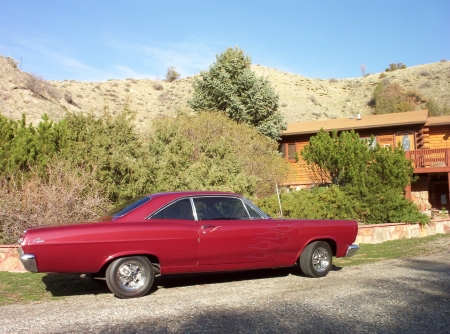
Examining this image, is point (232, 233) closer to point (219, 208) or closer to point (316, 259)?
point (219, 208)

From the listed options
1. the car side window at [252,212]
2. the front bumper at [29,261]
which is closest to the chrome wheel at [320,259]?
the car side window at [252,212]

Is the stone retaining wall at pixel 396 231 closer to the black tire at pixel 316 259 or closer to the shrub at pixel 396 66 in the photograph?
the black tire at pixel 316 259

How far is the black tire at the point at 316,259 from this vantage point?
8586 mm

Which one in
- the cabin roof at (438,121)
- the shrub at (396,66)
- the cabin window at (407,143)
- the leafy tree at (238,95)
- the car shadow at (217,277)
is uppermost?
the shrub at (396,66)

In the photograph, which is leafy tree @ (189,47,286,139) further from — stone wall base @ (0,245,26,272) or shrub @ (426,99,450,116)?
shrub @ (426,99,450,116)

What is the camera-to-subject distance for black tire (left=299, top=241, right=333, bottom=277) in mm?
8586

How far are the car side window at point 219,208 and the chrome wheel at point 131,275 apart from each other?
4.05 feet

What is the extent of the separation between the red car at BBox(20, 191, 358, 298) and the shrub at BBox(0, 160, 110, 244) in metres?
3.75

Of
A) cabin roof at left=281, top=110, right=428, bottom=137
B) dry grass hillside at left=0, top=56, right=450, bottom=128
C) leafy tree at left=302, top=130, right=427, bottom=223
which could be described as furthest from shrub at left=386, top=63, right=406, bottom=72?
leafy tree at left=302, top=130, right=427, bottom=223

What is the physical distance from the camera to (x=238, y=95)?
2853 cm

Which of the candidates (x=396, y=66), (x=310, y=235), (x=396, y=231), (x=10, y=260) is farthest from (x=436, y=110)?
(x=10, y=260)

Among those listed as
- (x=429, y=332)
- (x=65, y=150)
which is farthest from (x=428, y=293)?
(x=65, y=150)

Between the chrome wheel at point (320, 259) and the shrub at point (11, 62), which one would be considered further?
the shrub at point (11, 62)

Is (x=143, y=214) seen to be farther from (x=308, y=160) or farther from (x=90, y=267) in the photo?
(x=308, y=160)
